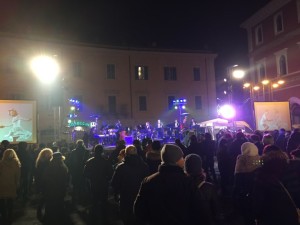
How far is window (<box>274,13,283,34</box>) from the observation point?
97.3 feet

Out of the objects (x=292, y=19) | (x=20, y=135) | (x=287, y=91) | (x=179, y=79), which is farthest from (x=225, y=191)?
(x=179, y=79)

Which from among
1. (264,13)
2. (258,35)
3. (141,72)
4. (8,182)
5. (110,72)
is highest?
(264,13)

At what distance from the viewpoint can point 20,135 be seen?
1405 centimetres

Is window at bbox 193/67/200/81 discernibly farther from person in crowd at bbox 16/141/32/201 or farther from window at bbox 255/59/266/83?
person in crowd at bbox 16/141/32/201

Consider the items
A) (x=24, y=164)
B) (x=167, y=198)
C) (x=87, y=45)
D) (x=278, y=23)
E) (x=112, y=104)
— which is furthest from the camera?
(x=112, y=104)

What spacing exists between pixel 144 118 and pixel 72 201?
81.4ft

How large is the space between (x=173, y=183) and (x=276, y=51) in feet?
98.0

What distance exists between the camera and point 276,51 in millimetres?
30328

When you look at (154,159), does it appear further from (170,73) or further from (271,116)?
(170,73)

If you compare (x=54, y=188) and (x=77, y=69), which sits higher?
(x=77, y=69)

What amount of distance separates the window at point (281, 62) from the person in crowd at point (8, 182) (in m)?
26.3

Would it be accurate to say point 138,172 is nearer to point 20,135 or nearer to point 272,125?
point 20,135

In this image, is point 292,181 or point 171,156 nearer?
point 171,156

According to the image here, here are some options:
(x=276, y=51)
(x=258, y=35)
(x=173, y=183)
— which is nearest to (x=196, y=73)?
(x=258, y=35)
